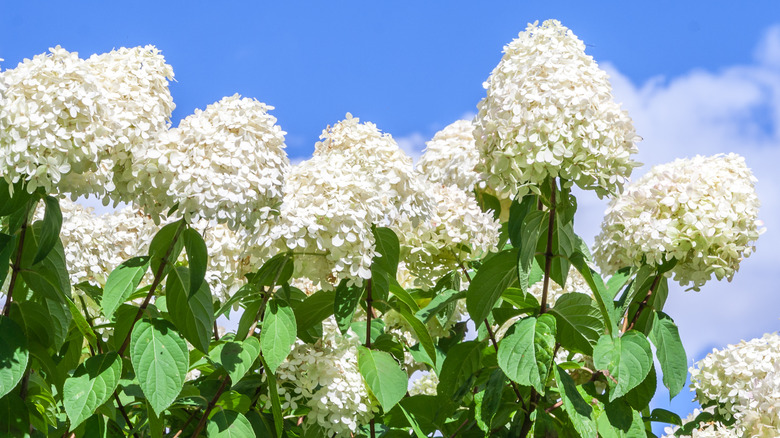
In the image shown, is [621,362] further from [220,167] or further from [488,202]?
[220,167]

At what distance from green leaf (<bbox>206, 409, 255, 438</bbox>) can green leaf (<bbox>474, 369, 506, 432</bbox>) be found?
33.7 inches

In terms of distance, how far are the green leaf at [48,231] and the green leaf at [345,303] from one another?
1046mm

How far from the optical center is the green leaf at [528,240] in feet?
9.87

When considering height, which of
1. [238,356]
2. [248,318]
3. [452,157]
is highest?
[452,157]

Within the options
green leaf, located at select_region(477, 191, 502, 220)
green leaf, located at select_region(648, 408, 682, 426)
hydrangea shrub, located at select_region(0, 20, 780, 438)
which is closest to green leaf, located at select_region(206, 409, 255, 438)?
hydrangea shrub, located at select_region(0, 20, 780, 438)

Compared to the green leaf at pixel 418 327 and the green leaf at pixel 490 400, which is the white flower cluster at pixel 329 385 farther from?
the green leaf at pixel 490 400

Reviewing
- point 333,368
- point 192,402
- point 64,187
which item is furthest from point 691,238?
point 64,187

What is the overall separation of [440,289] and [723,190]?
139 centimetres

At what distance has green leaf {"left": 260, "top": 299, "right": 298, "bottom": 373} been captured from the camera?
3.14 metres

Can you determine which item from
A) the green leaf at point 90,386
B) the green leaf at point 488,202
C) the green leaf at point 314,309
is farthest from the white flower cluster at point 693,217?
the green leaf at point 90,386

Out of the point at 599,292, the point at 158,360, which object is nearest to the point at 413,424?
the point at 599,292

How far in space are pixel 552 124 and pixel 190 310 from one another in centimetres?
145

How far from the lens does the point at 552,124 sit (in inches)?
117

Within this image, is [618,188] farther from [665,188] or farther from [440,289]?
[440,289]
